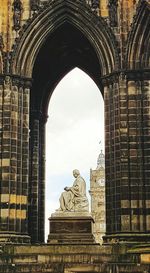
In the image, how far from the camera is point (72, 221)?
2619cm

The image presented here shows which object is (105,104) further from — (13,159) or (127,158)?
(13,159)

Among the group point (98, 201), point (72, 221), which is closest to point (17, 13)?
point (72, 221)

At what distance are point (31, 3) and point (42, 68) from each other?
5.86m

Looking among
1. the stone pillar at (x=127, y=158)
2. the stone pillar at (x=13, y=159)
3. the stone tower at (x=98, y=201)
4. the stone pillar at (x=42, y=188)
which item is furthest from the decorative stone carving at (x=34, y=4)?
the stone tower at (x=98, y=201)

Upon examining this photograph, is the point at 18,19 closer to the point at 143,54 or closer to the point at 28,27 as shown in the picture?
the point at 28,27

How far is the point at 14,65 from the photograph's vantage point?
2717 cm

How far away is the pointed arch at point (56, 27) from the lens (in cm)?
2697

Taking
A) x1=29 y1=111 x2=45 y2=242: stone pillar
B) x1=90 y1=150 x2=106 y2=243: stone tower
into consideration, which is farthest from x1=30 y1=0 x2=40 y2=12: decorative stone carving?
x1=90 y1=150 x2=106 y2=243: stone tower

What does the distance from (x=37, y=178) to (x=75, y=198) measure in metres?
4.87

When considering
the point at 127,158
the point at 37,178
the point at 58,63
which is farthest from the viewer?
the point at 58,63

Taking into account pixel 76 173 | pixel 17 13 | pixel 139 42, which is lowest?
pixel 76 173

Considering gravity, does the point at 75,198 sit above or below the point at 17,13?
below

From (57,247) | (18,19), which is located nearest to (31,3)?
(18,19)

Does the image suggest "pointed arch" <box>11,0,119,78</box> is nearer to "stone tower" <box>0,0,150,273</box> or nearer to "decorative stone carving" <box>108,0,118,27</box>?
"stone tower" <box>0,0,150,273</box>
